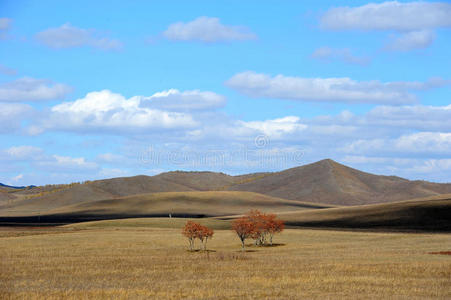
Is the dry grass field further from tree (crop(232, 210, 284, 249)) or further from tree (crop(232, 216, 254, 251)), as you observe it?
tree (crop(232, 210, 284, 249))

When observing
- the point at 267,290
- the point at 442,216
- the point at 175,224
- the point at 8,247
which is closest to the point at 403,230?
the point at 442,216

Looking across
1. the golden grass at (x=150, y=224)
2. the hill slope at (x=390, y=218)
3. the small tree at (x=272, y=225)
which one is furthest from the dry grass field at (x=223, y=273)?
the golden grass at (x=150, y=224)

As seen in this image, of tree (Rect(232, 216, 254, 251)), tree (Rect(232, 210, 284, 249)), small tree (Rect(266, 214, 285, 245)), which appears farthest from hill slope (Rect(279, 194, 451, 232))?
tree (Rect(232, 216, 254, 251))

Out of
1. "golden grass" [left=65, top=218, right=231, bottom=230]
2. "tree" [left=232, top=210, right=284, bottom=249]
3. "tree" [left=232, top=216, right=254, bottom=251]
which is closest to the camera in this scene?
"tree" [left=232, top=216, right=254, bottom=251]

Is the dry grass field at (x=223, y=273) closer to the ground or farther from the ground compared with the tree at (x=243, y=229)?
closer to the ground

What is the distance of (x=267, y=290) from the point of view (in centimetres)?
3697

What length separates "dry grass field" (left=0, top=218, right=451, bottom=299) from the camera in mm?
35656

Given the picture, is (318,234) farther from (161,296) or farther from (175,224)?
(161,296)

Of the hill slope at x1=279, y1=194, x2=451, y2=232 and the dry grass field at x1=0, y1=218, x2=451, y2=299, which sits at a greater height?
the hill slope at x1=279, y1=194, x2=451, y2=232

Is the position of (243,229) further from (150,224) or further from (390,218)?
(390,218)

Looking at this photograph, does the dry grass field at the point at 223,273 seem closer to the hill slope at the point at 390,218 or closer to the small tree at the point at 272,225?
the small tree at the point at 272,225

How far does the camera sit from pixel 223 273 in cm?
4691

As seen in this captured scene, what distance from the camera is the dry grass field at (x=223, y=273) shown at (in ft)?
117

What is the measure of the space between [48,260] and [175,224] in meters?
75.2
